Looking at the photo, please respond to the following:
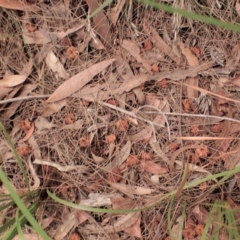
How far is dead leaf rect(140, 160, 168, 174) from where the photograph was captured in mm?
1173

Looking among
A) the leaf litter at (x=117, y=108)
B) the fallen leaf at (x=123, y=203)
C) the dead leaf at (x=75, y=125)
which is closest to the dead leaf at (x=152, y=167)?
the leaf litter at (x=117, y=108)

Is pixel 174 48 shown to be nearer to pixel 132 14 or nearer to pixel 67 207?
pixel 132 14

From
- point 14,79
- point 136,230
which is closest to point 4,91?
point 14,79

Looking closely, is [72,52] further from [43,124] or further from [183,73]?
[183,73]

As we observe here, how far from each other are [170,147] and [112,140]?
18cm

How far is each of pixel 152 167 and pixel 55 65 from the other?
44 cm

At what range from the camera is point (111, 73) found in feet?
3.92

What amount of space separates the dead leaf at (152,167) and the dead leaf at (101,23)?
0.40 m

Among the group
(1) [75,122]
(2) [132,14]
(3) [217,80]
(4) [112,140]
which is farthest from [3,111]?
(3) [217,80]

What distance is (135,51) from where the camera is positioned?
119 centimetres

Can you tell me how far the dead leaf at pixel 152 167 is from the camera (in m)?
1.17

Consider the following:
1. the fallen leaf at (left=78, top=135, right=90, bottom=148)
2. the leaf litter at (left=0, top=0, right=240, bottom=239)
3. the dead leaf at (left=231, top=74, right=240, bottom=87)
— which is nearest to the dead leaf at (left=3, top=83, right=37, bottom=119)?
the leaf litter at (left=0, top=0, right=240, bottom=239)

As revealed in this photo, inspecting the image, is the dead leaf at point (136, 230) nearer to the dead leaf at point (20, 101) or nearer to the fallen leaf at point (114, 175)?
the fallen leaf at point (114, 175)

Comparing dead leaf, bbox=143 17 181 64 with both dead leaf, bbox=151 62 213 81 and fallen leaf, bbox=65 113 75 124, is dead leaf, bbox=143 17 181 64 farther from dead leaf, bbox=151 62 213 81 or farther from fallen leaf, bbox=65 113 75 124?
fallen leaf, bbox=65 113 75 124
